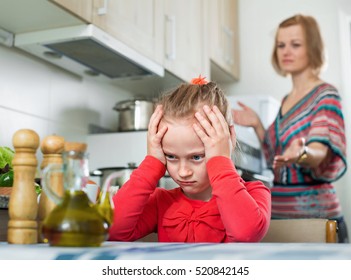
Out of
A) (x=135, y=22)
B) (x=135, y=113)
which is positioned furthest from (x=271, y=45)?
(x=135, y=22)

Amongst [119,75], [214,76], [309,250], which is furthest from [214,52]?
[309,250]

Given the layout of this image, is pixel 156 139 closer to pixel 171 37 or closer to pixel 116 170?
pixel 116 170

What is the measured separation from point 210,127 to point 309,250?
429 mm

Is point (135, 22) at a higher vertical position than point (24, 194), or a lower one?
higher

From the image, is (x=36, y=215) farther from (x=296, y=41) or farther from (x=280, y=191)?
(x=296, y=41)


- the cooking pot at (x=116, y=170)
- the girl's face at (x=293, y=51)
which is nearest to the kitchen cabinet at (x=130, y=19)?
the cooking pot at (x=116, y=170)

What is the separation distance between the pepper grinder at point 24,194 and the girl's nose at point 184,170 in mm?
291

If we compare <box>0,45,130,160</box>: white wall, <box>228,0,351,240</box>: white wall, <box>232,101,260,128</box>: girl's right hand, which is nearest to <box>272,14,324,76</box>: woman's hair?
<box>232,101,260,128</box>: girl's right hand

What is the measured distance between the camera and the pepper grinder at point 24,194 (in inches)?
27.0

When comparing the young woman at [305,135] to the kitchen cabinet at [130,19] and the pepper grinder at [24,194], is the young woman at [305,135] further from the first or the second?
the pepper grinder at [24,194]

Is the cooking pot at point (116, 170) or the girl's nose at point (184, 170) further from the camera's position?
the cooking pot at point (116, 170)

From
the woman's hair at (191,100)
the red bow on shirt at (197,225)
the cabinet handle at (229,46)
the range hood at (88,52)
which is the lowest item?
the red bow on shirt at (197,225)

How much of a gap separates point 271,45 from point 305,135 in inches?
47.8

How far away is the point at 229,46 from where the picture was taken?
3.04m
